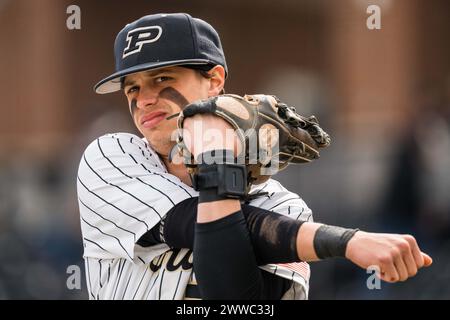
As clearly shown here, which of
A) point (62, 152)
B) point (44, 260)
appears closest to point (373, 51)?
point (62, 152)

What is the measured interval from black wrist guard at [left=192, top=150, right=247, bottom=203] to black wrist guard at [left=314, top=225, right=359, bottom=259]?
0.18 m

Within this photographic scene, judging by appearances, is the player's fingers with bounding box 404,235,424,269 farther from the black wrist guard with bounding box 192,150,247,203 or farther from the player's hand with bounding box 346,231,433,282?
the black wrist guard with bounding box 192,150,247,203

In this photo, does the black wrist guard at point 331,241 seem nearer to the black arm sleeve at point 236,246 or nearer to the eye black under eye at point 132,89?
the black arm sleeve at point 236,246

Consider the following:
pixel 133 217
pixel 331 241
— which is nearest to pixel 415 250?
pixel 331 241

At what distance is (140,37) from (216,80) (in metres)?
0.26

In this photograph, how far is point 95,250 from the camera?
2027 mm

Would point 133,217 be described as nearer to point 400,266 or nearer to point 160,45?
point 160,45

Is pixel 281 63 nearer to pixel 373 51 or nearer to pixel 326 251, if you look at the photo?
pixel 373 51

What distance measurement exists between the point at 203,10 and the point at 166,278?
624cm

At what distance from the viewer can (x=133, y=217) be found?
1.90m

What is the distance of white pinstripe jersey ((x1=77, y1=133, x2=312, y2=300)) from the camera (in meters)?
1.88

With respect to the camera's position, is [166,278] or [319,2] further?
[319,2]

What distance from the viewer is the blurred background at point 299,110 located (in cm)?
504
